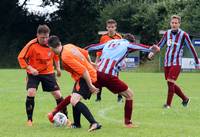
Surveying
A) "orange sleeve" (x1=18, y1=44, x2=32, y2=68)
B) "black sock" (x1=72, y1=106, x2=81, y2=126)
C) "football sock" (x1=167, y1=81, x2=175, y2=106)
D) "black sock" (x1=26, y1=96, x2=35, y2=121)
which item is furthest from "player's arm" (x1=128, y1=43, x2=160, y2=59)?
"football sock" (x1=167, y1=81, x2=175, y2=106)

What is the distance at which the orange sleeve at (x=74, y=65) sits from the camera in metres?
9.38

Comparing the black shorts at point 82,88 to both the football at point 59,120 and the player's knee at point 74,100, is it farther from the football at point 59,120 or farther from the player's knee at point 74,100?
the football at point 59,120

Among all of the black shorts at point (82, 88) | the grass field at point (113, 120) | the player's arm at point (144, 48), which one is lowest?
the grass field at point (113, 120)

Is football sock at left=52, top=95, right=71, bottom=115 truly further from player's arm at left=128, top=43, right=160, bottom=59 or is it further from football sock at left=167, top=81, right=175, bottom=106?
football sock at left=167, top=81, right=175, bottom=106

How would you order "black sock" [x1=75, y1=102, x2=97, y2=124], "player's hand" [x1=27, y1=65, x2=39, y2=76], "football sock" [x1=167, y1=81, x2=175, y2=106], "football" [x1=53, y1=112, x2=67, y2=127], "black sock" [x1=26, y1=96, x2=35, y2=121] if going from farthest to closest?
"football sock" [x1=167, y1=81, x2=175, y2=106] → "black sock" [x1=26, y1=96, x2=35, y2=121] → "player's hand" [x1=27, y1=65, x2=39, y2=76] → "football" [x1=53, y1=112, x2=67, y2=127] → "black sock" [x1=75, y1=102, x2=97, y2=124]

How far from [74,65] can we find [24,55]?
67.7 inches

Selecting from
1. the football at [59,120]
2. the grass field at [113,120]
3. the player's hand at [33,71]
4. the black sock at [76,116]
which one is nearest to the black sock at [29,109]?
the grass field at [113,120]

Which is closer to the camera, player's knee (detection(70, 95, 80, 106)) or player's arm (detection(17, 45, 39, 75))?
player's knee (detection(70, 95, 80, 106))

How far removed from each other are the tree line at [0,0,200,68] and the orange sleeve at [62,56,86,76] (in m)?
38.6

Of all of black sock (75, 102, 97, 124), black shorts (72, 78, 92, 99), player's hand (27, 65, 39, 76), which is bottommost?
black sock (75, 102, 97, 124)

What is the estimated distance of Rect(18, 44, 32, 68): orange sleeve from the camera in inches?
420

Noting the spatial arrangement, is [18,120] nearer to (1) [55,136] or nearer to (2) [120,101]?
(1) [55,136]

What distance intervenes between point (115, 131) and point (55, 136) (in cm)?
114

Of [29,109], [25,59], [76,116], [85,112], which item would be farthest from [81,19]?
[85,112]
